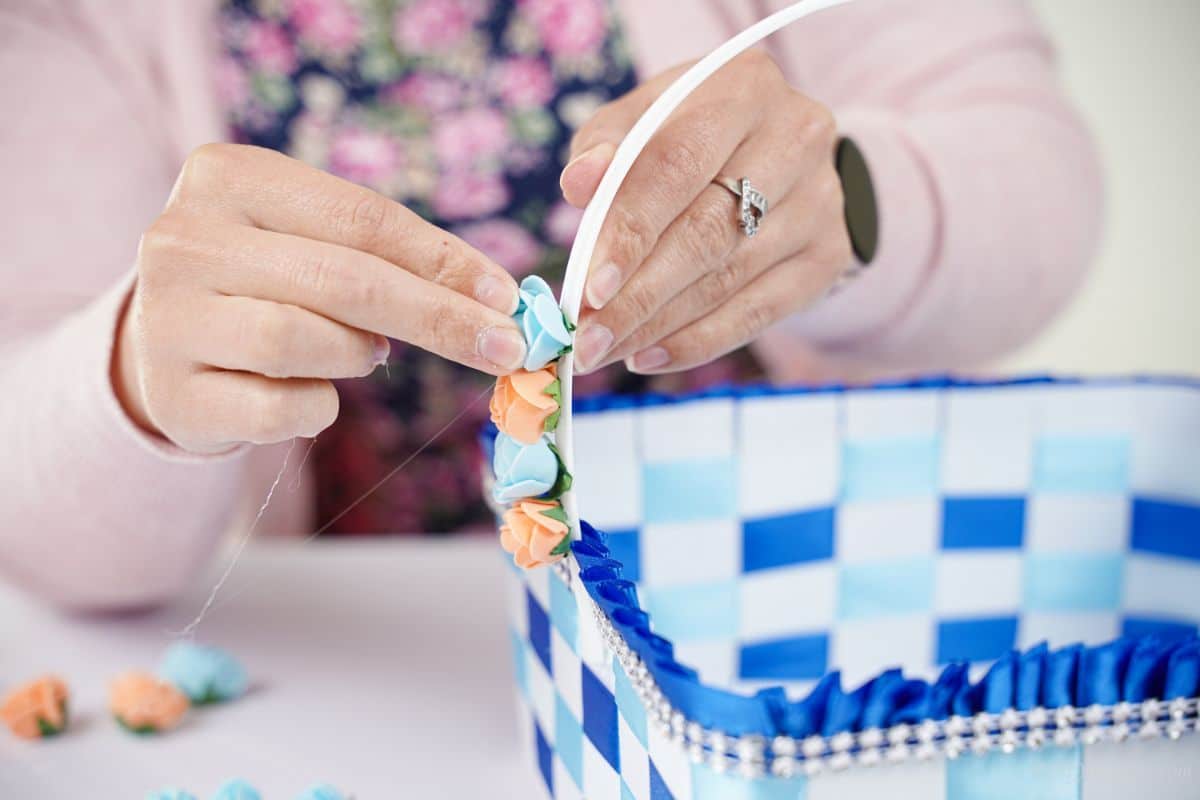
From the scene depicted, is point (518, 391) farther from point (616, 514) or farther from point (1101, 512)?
point (1101, 512)

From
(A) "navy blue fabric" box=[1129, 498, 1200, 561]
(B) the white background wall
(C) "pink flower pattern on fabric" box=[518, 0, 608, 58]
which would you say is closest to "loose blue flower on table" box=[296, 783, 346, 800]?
(A) "navy blue fabric" box=[1129, 498, 1200, 561]

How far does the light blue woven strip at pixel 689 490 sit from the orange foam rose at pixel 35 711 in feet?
1.09

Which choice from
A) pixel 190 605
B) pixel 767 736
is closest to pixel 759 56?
pixel 767 736

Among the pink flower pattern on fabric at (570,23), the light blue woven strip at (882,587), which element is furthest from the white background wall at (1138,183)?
the light blue woven strip at (882,587)

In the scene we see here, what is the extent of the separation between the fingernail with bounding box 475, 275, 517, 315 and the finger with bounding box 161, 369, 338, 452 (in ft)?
0.26

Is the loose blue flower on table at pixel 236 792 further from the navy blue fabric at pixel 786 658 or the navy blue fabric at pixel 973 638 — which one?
the navy blue fabric at pixel 973 638

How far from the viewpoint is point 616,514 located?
0.55m

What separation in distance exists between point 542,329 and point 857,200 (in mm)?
263

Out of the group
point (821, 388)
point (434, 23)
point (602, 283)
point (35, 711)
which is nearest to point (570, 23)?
point (434, 23)

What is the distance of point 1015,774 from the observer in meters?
0.31

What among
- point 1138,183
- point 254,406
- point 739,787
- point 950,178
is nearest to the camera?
point 739,787

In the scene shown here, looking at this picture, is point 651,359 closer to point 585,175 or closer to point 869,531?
point 585,175

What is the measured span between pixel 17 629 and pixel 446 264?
49cm

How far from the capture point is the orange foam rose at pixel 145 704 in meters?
0.54
